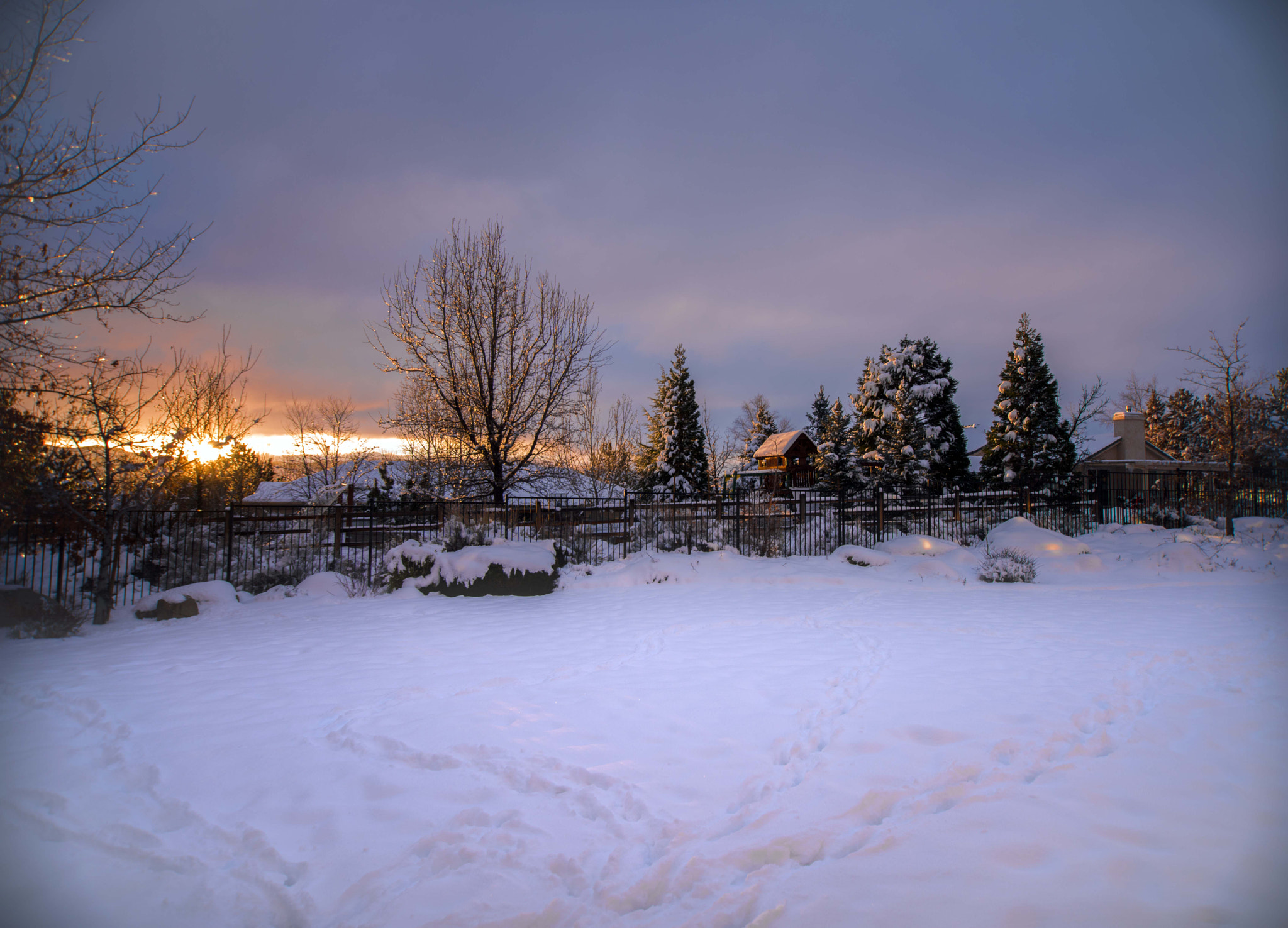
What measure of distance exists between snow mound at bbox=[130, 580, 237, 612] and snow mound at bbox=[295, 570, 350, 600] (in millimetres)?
1093

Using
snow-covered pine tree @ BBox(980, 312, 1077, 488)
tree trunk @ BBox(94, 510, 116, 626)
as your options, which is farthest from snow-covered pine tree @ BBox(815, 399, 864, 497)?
tree trunk @ BBox(94, 510, 116, 626)

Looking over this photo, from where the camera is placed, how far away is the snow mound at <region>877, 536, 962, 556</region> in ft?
45.2

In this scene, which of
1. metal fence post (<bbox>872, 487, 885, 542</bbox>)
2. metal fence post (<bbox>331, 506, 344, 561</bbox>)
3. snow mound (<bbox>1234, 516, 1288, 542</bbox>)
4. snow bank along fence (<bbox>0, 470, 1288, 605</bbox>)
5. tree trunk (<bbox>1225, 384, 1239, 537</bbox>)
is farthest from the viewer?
metal fence post (<bbox>872, 487, 885, 542</bbox>)

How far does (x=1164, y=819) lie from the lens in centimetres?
290

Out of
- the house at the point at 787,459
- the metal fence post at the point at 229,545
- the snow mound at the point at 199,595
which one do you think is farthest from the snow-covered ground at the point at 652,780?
the house at the point at 787,459

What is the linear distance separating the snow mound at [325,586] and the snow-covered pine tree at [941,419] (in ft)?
96.3

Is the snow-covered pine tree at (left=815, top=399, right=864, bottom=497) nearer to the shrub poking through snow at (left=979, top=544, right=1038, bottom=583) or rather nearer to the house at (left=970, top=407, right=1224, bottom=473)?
the house at (left=970, top=407, right=1224, bottom=473)

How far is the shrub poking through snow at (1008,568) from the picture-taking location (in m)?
11.7

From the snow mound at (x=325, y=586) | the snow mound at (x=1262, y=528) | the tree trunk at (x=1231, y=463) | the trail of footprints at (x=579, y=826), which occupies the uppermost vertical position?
the tree trunk at (x=1231, y=463)

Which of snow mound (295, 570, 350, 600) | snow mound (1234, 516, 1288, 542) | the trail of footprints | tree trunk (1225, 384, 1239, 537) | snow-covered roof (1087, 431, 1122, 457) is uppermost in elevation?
snow-covered roof (1087, 431, 1122, 457)

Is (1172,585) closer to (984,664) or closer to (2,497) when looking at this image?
(984,664)

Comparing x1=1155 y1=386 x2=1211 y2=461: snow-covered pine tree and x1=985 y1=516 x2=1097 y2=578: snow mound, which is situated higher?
x1=1155 y1=386 x2=1211 y2=461: snow-covered pine tree

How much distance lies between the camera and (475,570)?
10.8 metres

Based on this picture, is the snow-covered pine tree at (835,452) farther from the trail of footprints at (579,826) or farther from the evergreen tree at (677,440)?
the trail of footprints at (579,826)
